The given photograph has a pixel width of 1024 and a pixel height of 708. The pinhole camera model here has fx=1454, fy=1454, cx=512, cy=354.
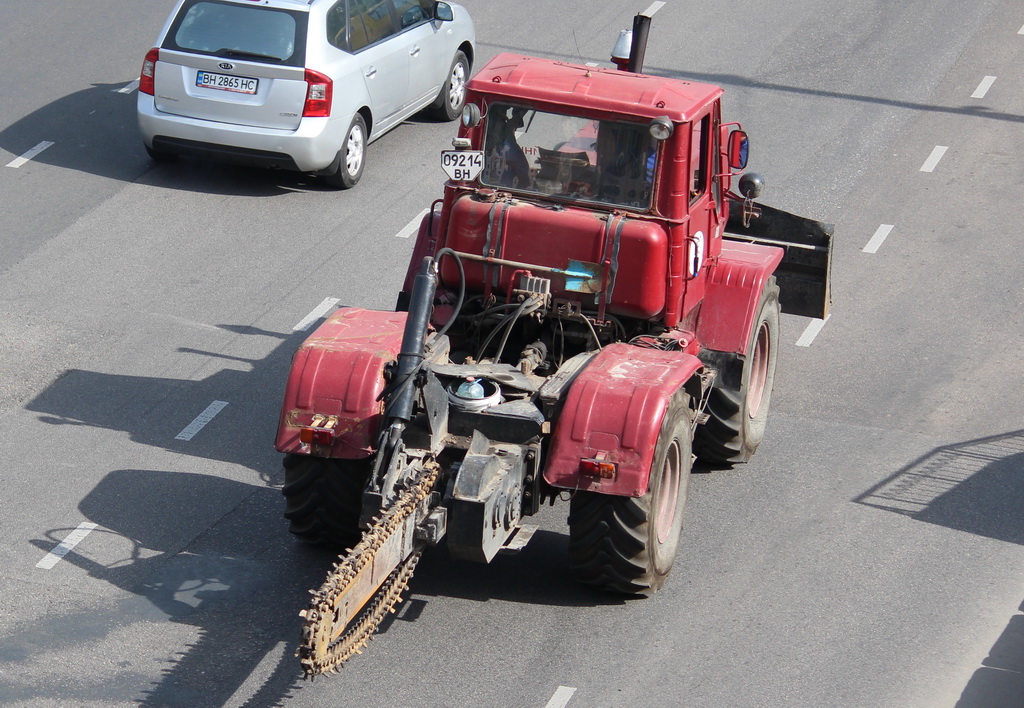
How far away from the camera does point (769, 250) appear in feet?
35.4

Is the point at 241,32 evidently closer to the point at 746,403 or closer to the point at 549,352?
the point at 549,352

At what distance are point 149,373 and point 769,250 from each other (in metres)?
4.88

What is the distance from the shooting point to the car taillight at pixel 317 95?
47.0ft

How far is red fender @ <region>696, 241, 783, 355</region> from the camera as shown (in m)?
9.95

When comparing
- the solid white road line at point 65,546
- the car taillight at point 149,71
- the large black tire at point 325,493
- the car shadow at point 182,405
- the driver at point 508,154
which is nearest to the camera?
the large black tire at point 325,493

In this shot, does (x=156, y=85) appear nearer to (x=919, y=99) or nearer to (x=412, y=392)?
(x=412, y=392)

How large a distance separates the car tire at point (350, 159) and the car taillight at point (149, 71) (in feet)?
6.39

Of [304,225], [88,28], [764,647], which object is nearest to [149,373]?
[304,225]

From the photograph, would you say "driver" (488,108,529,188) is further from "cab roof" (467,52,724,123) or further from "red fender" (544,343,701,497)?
"red fender" (544,343,701,497)

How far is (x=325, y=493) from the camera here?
8.52m

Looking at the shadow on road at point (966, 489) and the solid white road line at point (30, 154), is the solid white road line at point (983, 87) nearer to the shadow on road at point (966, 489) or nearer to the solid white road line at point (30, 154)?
the shadow on road at point (966, 489)

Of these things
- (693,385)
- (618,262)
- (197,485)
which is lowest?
(197,485)

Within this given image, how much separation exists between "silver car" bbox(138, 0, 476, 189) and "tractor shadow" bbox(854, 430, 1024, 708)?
694cm

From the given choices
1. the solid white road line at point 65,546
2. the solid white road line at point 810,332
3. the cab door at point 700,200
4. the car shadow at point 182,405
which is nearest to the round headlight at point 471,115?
the cab door at point 700,200
